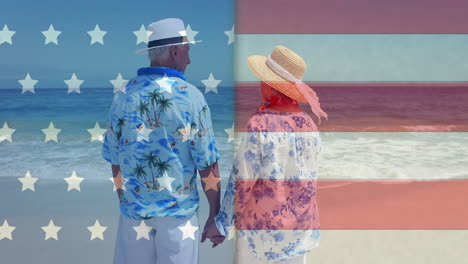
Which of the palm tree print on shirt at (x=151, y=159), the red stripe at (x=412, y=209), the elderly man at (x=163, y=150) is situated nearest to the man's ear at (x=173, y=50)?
the elderly man at (x=163, y=150)

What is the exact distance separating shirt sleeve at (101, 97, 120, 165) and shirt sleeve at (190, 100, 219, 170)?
21 centimetres

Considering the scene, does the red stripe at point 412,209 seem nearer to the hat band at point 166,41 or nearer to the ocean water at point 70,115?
the ocean water at point 70,115

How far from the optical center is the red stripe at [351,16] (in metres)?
1.72

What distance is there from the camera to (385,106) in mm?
1902

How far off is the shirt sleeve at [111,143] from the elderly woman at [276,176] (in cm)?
33

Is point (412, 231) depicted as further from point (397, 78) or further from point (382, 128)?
point (397, 78)

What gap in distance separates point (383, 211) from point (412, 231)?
0.51ft

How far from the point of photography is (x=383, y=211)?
1922mm

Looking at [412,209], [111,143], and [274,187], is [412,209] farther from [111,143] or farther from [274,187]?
[111,143]

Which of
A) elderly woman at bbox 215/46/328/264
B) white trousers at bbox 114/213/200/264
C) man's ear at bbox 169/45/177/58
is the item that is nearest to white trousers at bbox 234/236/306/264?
elderly woman at bbox 215/46/328/264

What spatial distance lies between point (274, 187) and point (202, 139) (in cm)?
26

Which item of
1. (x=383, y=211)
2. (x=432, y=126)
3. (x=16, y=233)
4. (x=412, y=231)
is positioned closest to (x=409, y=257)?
(x=412, y=231)

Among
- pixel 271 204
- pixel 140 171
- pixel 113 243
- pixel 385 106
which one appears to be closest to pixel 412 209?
pixel 385 106

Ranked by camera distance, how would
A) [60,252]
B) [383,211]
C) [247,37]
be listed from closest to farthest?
1. [247,37]
2. [383,211]
3. [60,252]
